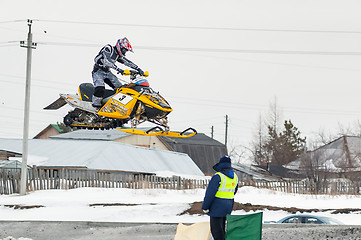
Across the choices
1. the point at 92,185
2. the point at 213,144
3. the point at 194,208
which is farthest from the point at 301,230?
the point at 213,144

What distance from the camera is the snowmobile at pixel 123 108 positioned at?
45.2 feet

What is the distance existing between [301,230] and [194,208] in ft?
39.6

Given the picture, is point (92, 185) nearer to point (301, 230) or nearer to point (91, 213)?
point (91, 213)

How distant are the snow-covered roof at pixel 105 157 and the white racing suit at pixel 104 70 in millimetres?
28451

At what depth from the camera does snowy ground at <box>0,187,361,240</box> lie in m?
18.9

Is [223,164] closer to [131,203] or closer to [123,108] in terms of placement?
[123,108]

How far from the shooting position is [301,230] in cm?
1589

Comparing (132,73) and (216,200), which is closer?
(216,200)

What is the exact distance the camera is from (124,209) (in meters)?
28.4

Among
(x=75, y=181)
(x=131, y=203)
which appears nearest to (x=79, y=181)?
(x=75, y=181)

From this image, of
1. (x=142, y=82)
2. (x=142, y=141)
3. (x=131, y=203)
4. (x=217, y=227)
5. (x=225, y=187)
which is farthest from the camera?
(x=142, y=141)

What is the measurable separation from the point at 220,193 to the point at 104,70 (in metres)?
3.58

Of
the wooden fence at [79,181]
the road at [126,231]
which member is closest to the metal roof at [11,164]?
the wooden fence at [79,181]

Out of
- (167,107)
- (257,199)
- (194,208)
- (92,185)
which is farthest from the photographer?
(92,185)
